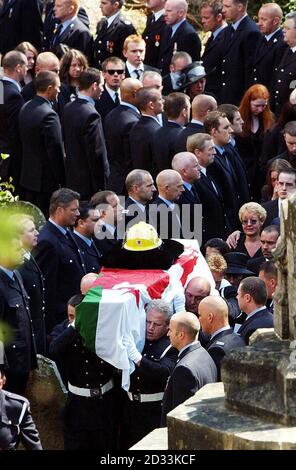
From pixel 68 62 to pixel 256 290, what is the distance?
5.69 meters

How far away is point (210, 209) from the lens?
1370 cm

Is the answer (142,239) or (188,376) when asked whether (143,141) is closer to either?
(142,239)

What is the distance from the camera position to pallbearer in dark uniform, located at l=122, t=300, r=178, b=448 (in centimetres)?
1077

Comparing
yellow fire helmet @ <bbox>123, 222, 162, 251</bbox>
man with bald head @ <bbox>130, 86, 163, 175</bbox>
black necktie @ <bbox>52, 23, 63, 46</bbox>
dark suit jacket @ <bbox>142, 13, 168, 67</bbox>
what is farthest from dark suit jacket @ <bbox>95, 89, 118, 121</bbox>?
yellow fire helmet @ <bbox>123, 222, 162, 251</bbox>

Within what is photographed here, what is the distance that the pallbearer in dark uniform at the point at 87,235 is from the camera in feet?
41.5

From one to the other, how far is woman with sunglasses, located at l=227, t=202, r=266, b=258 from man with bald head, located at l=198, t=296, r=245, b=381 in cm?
224

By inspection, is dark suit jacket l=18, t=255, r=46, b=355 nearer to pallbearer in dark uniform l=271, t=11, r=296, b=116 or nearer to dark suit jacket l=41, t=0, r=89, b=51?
pallbearer in dark uniform l=271, t=11, r=296, b=116

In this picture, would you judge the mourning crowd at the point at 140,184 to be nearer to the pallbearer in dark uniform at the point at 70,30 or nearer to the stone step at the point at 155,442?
the pallbearer in dark uniform at the point at 70,30

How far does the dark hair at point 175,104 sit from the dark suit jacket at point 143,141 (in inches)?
9.2

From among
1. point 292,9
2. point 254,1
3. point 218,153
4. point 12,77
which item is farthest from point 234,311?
point 254,1

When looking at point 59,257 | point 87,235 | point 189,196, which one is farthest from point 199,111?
point 59,257

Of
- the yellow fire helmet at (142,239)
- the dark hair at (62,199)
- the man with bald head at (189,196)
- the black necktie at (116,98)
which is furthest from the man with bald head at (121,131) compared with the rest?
the yellow fire helmet at (142,239)

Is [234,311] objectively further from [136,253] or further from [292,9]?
[292,9]

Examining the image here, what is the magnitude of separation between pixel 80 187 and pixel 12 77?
57.2 inches
